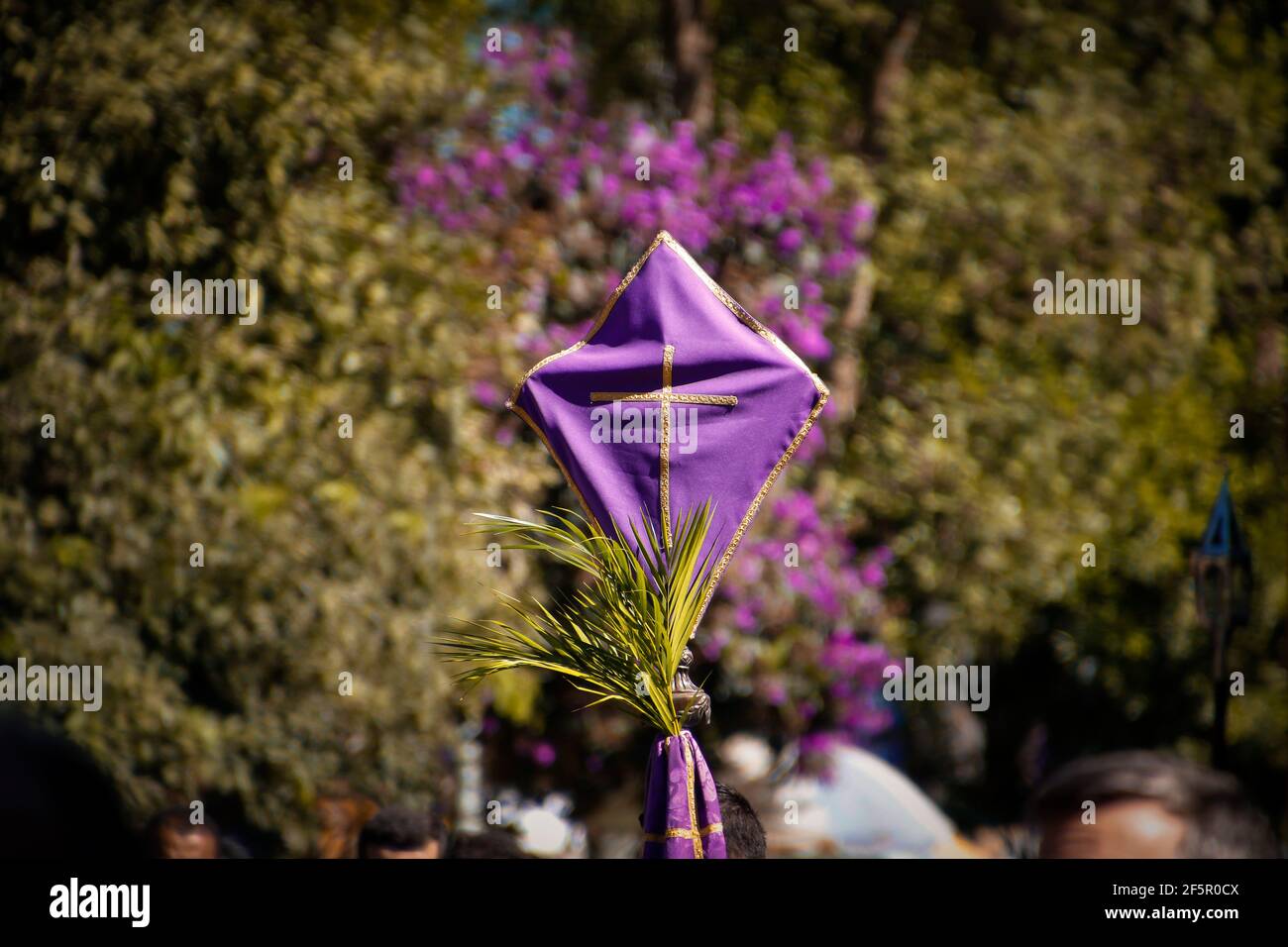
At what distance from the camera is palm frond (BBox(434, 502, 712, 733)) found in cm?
308

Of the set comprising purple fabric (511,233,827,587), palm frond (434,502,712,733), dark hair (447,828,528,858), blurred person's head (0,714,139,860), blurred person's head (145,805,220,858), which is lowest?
dark hair (447,828,528,858)

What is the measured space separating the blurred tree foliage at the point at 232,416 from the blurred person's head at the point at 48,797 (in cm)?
489

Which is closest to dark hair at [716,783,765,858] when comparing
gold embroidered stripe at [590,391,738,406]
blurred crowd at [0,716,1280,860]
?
blurred crowd at [0,716,1280,860]

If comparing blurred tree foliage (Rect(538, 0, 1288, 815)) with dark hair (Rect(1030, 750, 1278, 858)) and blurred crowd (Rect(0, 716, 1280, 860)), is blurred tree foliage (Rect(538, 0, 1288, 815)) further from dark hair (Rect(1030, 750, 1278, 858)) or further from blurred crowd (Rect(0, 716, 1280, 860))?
dark hair (Rect(1030, 750, 1278, 858))

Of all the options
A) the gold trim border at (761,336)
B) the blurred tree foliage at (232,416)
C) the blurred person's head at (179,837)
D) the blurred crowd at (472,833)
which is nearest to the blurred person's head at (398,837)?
the blurred crowd at (472,833)

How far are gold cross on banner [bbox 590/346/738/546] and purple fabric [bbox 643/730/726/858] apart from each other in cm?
54

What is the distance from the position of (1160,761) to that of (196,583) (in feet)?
15.1

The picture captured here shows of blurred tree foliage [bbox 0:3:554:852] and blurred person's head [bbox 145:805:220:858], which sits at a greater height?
blurred tree foliage [bbox 0:3:554:852]

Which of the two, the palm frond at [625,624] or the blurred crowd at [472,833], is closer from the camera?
the blurred crowd at [472,833]

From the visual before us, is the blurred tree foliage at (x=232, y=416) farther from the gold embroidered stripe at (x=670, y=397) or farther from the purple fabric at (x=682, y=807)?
the purple fabric at (x=682, y=807)

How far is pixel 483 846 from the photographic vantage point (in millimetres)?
5430

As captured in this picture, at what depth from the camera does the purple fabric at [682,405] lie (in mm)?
3316
